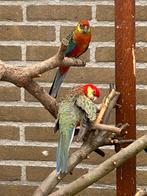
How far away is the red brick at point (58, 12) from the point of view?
175 centimetres

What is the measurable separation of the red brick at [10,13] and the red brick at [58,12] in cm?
4

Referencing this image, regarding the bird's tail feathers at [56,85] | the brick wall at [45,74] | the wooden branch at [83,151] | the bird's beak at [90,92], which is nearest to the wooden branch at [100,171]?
the wooden branch at [83,151]

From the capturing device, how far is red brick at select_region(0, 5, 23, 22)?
5.85 ft

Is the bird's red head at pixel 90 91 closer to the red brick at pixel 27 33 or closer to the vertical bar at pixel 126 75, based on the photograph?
the vertical bar at pixel 126 75

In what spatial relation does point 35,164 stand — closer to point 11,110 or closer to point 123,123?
point 11,110

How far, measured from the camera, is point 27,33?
1.79 metres

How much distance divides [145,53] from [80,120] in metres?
0.74

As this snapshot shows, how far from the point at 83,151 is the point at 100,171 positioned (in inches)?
2.6

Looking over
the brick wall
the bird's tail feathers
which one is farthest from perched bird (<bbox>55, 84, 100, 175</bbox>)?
the brick wall

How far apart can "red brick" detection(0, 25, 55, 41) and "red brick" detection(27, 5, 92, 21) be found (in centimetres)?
4

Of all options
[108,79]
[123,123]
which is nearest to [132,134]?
[123,123]

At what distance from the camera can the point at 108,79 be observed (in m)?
1.77

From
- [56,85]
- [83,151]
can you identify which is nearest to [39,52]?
[56,85]

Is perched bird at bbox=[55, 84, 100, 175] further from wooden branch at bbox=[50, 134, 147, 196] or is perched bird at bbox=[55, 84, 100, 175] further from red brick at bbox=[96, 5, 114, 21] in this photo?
red brick at bbox=[96, 5, 114, 21]
